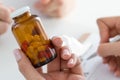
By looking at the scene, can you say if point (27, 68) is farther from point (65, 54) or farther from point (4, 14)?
point (4, 14)

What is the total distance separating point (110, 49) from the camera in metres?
0.81

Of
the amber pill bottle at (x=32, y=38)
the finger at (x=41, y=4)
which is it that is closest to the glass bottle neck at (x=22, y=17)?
the amber pill bottle at (x=32, y=38)

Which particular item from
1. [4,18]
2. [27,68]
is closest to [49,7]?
[4,18]

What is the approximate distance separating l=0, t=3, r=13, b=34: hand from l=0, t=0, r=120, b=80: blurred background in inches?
1.7

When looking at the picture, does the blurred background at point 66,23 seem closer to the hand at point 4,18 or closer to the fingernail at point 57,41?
the hand at point 4,18

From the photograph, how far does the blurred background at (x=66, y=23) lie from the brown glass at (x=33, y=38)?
22cm

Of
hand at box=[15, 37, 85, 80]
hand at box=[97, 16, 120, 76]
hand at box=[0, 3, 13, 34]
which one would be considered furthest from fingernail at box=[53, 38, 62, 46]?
hand at box=[0, 3, 13, 34]

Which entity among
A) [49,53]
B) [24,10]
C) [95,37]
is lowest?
[95,37]

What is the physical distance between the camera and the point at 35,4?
110cm

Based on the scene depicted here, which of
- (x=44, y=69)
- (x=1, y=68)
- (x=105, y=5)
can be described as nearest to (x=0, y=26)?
(x=1, y=68)

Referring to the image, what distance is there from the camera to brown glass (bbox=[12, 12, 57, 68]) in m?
0.65

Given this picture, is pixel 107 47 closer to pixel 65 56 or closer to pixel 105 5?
pixel 65 56

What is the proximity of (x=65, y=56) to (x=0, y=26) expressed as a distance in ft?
1.04

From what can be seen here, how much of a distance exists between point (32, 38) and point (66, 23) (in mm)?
428
